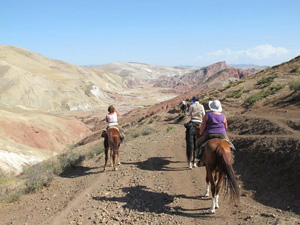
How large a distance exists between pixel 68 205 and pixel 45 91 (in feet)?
245

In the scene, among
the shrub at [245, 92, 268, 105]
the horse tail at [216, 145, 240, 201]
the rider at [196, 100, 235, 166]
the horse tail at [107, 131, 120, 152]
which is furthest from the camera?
the shrub at [245, 92, 268, 105]

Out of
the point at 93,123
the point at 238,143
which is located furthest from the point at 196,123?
the point at 93,123

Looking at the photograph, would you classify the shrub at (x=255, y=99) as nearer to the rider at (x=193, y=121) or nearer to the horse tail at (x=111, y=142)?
the rider at (x=193, y=121)

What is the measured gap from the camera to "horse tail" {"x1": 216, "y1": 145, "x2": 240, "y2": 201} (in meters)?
5.26

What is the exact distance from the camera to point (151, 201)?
6633 millimetres

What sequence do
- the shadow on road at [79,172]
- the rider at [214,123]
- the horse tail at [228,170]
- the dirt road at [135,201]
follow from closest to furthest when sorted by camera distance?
1. the horse tail at [228,170]
2. the dirt road at [135,201]
3. the rider at [214,123]
4. the shadow on road at [79,172]

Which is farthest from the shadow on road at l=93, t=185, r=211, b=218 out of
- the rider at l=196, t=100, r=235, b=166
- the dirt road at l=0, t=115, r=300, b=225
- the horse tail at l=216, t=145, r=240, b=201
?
the rider at l=196, t=100, r=235, b=166

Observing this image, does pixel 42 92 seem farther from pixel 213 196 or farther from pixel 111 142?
pixel 213 196

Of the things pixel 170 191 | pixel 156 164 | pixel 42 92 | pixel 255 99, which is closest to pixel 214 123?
pixel 170 191

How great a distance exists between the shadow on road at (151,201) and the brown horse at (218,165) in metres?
0.57

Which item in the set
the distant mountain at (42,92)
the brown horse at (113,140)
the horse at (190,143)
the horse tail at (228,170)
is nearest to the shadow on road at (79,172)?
the brown horse at (113,140)

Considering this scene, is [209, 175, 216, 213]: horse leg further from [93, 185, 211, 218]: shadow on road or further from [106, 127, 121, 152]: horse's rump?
[106, 127, 121, 152]: horse's rump

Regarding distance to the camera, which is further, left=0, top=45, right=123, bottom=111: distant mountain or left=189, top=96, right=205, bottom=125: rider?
left=0, top=45, right=123, bottom=111: distant mountain

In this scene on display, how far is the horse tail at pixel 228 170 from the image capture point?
5.26 meters
